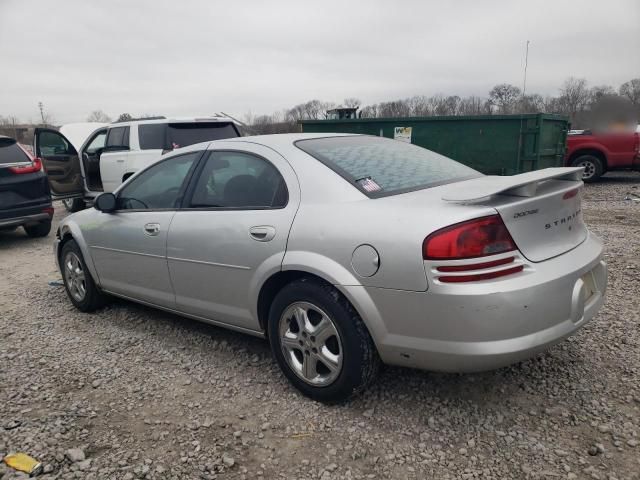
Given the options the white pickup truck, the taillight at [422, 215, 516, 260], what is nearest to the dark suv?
the white pickup truck

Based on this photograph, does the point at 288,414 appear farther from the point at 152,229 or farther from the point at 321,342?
the point at 152,229

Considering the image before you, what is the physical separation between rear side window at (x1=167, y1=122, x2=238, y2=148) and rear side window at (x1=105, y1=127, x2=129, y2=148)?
1.06 m

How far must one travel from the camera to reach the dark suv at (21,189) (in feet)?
22.8

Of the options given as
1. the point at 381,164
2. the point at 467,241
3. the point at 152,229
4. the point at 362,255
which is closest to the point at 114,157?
the point at 152,229

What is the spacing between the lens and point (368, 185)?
2.62 metres

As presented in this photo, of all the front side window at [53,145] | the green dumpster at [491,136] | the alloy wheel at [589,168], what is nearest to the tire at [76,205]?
the front side window at [53,145]

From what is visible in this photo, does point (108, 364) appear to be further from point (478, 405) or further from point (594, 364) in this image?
point (594, 364)

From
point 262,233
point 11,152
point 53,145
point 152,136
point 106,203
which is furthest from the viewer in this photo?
point 53,145

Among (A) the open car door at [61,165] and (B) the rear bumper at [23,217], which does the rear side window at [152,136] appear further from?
(B) the rear bumper at [23,217]

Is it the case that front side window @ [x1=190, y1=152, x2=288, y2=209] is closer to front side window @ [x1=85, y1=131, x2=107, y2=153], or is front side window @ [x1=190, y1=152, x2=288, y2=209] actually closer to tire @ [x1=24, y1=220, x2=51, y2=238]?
tire @ [x1=24, y1=220, x2=51, y2=238]

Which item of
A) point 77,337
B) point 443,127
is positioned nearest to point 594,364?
point 77,337

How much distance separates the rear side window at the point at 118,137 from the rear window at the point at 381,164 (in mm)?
6127

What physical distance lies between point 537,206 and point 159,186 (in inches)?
104

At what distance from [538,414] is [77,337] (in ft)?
10.9
